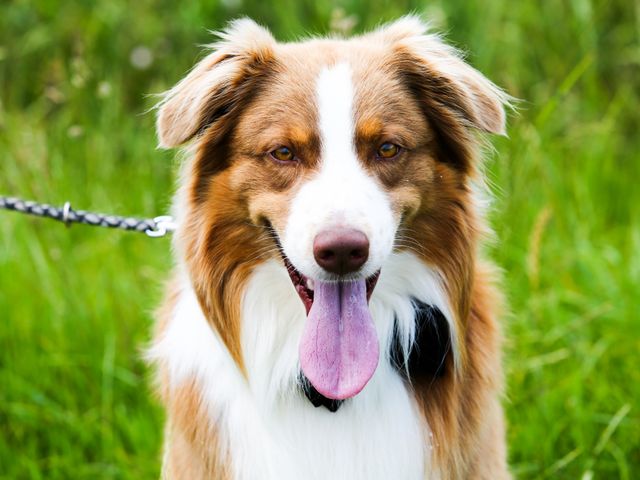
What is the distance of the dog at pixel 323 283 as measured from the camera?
291 cm

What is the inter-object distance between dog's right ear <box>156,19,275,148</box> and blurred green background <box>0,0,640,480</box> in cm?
53

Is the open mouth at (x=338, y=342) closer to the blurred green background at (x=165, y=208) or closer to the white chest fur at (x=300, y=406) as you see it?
the white chest fur at (x=300, y=406)

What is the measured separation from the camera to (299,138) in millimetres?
2875

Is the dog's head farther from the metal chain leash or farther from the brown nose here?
the metal chain leash

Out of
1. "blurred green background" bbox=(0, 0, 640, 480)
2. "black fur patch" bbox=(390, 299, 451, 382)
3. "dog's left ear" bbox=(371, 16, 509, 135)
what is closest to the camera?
"dog's left ear" bbox=(371, 16, 509, 135)

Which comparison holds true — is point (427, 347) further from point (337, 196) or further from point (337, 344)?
point (337, 196)

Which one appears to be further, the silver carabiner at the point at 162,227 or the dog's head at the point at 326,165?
the silver carabiner at the point at 162,227

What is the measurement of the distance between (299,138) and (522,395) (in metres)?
1.83

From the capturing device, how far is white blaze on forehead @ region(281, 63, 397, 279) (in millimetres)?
2672

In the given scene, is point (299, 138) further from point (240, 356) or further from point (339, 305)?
point (240, 356)

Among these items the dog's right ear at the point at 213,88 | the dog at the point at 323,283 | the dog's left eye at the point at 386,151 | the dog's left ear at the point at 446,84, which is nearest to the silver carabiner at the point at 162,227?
the dog at the point at 323,283

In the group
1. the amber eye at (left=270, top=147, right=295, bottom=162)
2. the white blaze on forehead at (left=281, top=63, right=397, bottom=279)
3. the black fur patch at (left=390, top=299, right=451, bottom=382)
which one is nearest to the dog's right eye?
the amber eye at (left=270, top=147, right=295, bottom=162)

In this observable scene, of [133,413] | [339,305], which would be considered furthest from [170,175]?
[339,305]

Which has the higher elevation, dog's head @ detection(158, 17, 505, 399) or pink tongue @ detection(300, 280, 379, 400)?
dog's head @ detection(158, 17, 505, 399)
